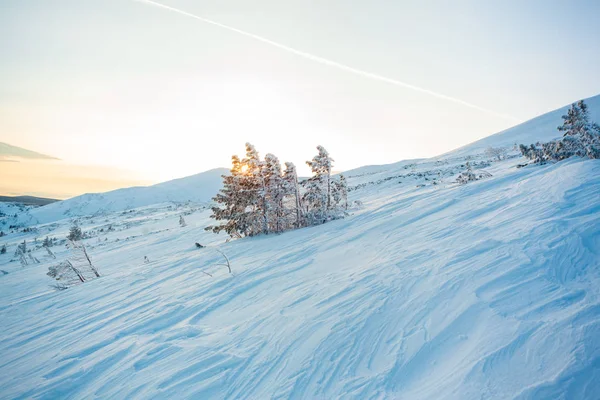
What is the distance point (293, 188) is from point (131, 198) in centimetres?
7337

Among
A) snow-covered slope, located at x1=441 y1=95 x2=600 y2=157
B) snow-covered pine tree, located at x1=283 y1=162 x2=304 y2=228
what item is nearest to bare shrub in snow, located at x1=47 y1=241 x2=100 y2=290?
snow-covered pine tree, located at x1=283 y1=162 x2=304 y2=228

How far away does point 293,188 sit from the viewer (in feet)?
51.2

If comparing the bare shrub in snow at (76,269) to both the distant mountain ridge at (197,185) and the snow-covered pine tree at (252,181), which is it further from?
the distant mountain ridge at (197,185)

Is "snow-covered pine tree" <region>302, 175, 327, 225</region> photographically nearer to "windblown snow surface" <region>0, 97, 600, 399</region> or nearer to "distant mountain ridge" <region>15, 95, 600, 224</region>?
"windblown snow surface" <region>0, 97, 600, 399</region>

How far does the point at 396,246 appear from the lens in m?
6.75

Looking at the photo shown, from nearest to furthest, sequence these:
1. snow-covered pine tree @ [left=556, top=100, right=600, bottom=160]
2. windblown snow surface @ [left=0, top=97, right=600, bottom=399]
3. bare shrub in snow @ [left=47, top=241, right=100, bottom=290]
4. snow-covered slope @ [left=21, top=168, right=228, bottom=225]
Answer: windblown snow surface @ [left=0, top=97, right=600, bottom=399] < snow-covered pine tree @ [left=556, top=100, right=600, bottom=160] < bare shrub in snow @ [left=47, top=241, right=100, bottom=290] < snow-covered slope @ [left=21, top=168, right=228, bottom=225]

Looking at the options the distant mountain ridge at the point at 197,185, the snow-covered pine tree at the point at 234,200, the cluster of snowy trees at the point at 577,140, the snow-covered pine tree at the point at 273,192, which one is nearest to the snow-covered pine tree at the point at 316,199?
the snow-covered pine tree at the point at 273,192

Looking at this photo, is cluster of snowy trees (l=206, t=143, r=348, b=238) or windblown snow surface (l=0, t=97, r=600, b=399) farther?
cluster of snowy trees (l=206, t=143, r=348, b=238)

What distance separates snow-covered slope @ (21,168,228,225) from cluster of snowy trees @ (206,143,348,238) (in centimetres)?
5807

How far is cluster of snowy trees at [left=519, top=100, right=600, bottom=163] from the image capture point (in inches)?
348

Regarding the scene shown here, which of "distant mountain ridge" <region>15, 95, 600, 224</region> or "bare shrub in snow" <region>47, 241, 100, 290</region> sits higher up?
"distant mountain ridge" <region>15, 95, 600, 224</region>

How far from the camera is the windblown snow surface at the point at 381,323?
260 cm

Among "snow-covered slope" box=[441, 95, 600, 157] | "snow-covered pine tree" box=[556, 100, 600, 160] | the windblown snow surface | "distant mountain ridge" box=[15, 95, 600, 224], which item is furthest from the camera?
"distant mountain ridge" box=[15, 95, 600, 224]

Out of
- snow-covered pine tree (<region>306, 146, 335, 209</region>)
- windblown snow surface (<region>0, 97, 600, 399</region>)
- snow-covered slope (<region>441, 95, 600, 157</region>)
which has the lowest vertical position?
windblown snow surface (<region>0, 97, 600, 399</region>)
